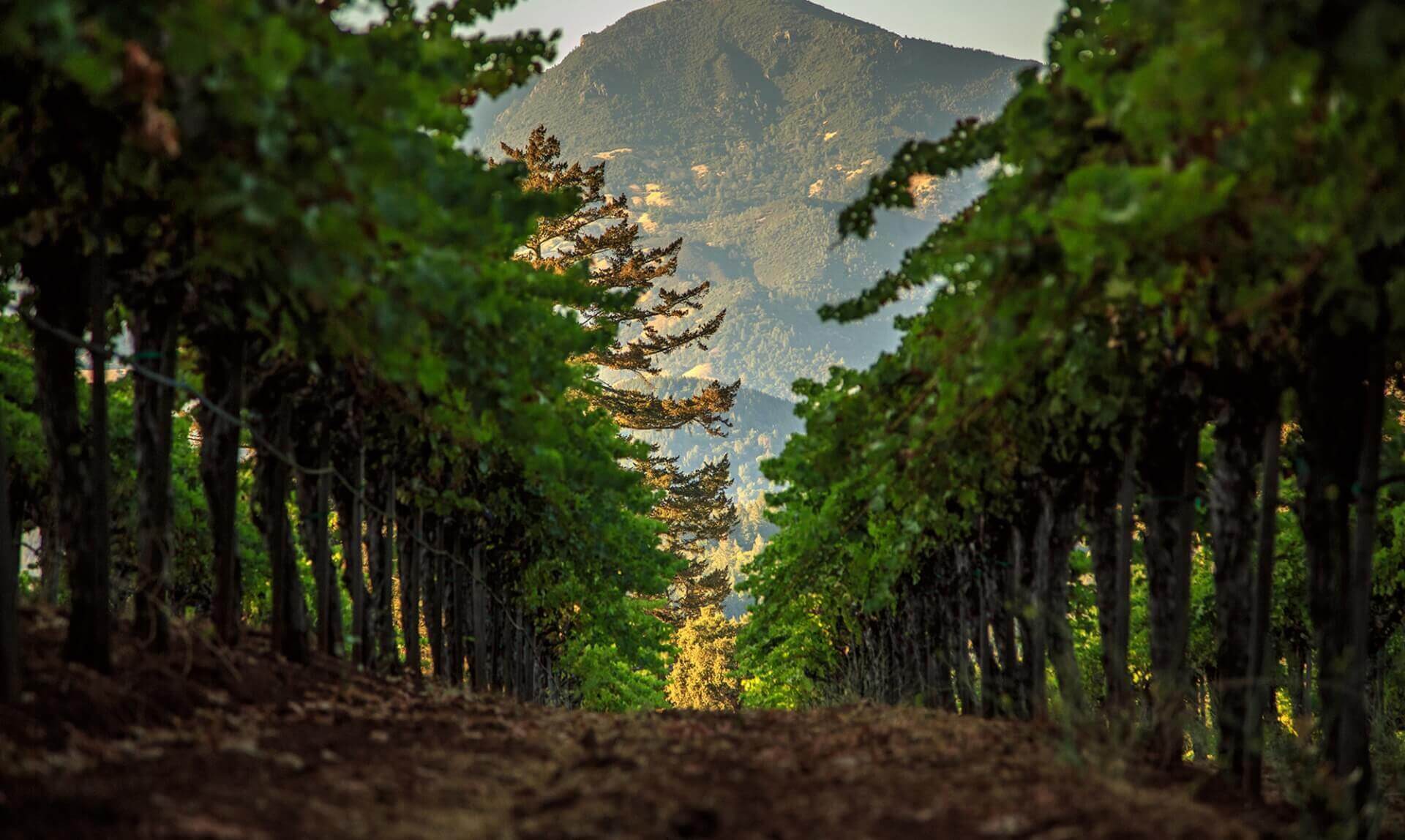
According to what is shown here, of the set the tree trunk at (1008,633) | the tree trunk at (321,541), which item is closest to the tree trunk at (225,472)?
the tree trunk at (321,541)

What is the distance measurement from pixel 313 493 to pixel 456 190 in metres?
9.49

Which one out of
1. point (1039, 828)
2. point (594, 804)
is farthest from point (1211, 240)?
point (594, 804)

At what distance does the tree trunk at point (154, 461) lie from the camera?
337 inches

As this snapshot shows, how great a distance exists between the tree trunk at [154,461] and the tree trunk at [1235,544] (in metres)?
7.38

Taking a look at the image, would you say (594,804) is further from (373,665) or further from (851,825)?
(373,665)

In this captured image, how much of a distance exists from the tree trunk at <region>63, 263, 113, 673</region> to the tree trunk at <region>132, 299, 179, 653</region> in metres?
1.27

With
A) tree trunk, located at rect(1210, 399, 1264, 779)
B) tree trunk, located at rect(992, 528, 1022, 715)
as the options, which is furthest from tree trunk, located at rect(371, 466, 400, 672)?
tree trunk, located at rect(1210, 399, 1264, 779)

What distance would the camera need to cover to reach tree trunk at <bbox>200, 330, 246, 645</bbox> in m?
9.55

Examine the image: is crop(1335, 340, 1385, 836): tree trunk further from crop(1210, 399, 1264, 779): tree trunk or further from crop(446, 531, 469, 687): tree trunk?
crop(446, 531, 469, 687): tree trunk

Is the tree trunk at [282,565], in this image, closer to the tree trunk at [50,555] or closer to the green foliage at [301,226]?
the green foliage at [301,226]

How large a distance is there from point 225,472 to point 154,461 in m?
0.82

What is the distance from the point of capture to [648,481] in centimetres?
5222

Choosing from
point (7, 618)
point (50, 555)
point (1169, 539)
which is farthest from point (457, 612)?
point (7, 618)

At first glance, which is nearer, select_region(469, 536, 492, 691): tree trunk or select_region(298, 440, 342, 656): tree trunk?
select_region(298, 440, 342, 656): tree trunk
